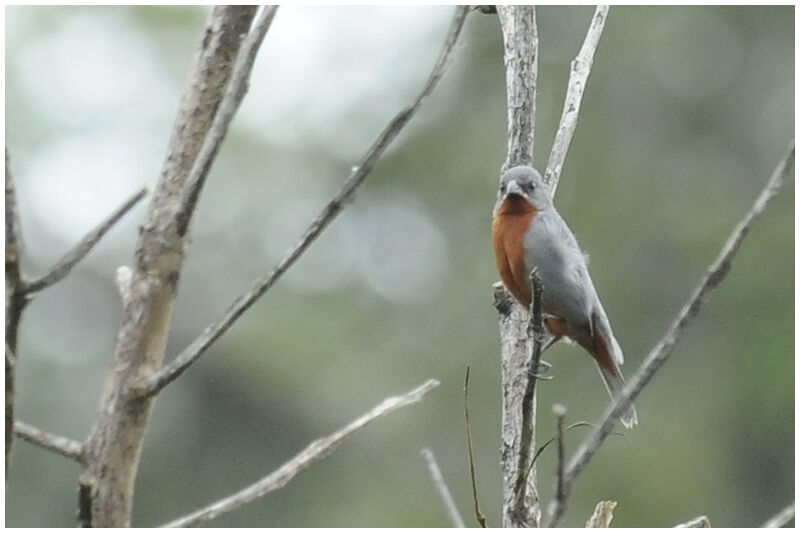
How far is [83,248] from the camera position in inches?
46.3

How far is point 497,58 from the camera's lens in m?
9.74

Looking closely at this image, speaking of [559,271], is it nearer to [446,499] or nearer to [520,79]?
[520,79]

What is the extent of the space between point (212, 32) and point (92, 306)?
6.10 meters

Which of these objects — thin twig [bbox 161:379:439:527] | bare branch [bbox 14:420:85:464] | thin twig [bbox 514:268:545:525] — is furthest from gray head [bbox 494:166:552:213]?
bare branch [bbox 14:420:85:464]

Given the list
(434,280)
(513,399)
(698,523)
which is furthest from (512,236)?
(434,280)

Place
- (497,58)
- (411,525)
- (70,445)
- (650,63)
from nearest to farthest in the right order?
(70,445), (411,525), (650,63), (497,58)

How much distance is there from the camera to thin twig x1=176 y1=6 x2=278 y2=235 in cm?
115

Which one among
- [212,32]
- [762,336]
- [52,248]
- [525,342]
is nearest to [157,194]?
[212,32]

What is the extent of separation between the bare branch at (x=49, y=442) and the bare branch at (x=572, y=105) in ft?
4.92

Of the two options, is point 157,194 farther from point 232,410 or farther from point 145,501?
point 232,410

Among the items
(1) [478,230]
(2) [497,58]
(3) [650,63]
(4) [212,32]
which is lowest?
(4) [212,32]

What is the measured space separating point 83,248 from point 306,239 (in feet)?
0.77

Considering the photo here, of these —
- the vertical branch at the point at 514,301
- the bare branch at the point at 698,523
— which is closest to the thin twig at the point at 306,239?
the vertical branch at the point at 514,301

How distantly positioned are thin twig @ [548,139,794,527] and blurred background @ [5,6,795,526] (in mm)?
5285
